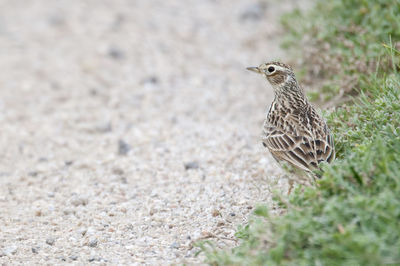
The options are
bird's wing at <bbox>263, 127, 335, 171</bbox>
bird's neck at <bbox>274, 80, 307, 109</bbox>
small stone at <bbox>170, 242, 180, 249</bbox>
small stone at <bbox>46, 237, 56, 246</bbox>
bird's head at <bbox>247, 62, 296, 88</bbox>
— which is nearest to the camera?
small stone at <bbox>170, 242, 180, 249</bbox>

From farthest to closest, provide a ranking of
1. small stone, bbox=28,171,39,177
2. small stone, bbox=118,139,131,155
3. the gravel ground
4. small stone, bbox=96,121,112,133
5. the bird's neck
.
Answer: small stone, bbox=96,121,112,133
small stone, bbox=118,139,131,155
small stone, bbox=28,171,39,177
the bird's neck
the gravel ground

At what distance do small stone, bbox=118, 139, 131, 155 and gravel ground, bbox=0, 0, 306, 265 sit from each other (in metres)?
0.02

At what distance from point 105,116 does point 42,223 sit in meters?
2.83

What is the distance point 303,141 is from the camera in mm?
4879

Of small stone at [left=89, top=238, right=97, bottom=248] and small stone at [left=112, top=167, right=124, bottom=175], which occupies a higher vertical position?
small stone at [left=112, top=167, right=124, bottom=175]

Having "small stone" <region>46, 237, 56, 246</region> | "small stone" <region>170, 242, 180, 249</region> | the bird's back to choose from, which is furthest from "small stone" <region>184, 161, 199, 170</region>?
"small stone" <region>46, 237, 56, 246</region>

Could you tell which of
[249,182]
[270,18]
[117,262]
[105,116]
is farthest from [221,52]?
[117,262]

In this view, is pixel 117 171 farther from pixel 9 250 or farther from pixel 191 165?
pixel 9 250

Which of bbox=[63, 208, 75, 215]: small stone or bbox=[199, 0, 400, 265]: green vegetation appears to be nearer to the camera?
bbox=[199, 0, 400, 265]: green vegetation

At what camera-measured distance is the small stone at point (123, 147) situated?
6840mm

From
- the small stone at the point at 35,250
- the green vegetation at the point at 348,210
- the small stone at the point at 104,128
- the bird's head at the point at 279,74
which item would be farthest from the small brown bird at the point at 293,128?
the small stone at the point at 104,128

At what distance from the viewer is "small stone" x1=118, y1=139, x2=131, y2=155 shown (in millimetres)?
6840

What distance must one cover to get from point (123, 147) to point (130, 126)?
64 centimetres

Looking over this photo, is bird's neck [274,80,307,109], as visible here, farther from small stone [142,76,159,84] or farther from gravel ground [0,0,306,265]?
small stone [142,76,159,84]
